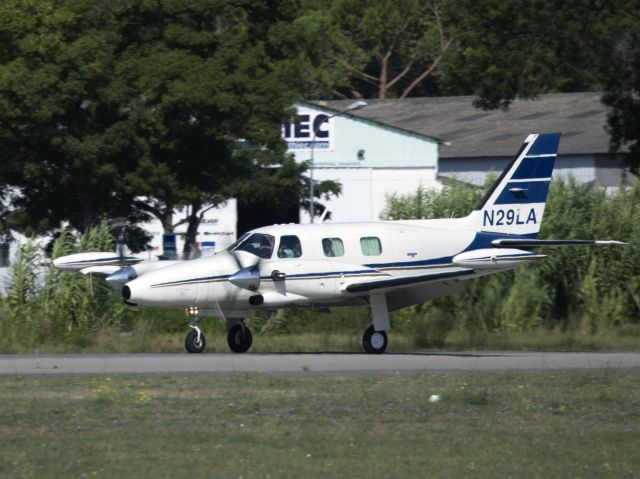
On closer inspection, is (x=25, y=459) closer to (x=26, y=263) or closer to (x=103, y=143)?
(x=26, y=263)

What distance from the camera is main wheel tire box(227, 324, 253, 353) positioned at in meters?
23.2

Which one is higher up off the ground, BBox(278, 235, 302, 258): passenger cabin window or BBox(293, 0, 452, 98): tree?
BBox(293, 0, 452, 98): tree

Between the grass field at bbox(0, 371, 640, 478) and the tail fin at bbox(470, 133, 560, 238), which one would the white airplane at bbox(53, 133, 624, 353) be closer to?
the tail fin at bbox(470, 133, 560, 238)

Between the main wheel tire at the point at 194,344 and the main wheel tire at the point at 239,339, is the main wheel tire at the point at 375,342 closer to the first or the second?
the main wheel tire at the point at 239,339

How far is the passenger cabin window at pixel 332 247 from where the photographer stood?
2300cm

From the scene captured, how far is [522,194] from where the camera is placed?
2556 centimetres

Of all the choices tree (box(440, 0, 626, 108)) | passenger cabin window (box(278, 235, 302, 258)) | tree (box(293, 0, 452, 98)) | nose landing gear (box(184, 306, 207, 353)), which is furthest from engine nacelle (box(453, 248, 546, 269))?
tree (box(293, 0, 452, 98))

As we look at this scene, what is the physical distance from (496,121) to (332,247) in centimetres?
3726

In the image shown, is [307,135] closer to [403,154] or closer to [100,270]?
[403,154]

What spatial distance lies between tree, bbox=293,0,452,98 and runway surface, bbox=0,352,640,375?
56435mm

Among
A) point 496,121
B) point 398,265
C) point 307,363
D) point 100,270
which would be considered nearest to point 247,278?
point 307,363

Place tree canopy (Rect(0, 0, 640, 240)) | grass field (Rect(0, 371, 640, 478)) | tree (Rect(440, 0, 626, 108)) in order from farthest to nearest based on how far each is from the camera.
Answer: tree (Rect(440, 0, 626, 108)), tree canopy (Rect(0, 0, 640, 240)), grass field (Rect(0, 371, 640, 478))

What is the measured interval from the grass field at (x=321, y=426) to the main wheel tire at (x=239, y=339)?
5.43 metres

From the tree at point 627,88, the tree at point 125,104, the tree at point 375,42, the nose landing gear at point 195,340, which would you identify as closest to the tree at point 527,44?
the tree at point 627,88
